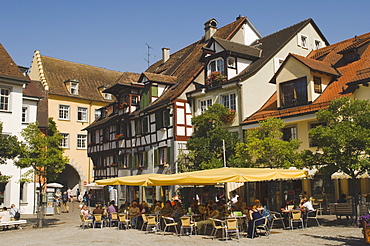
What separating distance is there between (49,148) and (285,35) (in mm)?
18091

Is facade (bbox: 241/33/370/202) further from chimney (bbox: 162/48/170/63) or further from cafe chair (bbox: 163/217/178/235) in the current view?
chimney (bbox: 162/48/170/63)

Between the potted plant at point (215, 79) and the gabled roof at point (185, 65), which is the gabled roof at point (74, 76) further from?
the potted plant at point (215, 79)

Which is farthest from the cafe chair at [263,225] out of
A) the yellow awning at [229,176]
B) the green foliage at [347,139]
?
the green foliage at [347,139]

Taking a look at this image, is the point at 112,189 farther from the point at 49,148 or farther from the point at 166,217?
the point at 166,217

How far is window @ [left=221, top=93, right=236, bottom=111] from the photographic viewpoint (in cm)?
2838

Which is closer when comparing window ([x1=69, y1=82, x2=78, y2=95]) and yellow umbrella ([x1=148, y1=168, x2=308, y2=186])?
yellow umbrella ([x1=148, y1=168, x2=308, y2=186])

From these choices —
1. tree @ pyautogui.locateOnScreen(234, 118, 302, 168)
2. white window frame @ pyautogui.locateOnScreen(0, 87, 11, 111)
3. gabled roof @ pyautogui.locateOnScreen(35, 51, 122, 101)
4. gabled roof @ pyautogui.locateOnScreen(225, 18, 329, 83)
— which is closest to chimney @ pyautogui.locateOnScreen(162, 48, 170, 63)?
gabled roof @ pyautogui.locateOnScreen(35, 51, 122, 101)

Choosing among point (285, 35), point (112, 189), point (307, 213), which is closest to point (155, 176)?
point (307, 213)

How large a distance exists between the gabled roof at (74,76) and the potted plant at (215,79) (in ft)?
76.1

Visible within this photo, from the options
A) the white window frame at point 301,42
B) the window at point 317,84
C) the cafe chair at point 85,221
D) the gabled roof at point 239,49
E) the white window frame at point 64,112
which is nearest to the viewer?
the cafe chair at point 85,221

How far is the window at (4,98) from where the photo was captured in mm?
29000

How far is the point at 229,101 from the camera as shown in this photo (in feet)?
94.4

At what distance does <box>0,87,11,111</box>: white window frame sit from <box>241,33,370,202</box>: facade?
51.4ft

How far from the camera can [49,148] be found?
2286 cm
